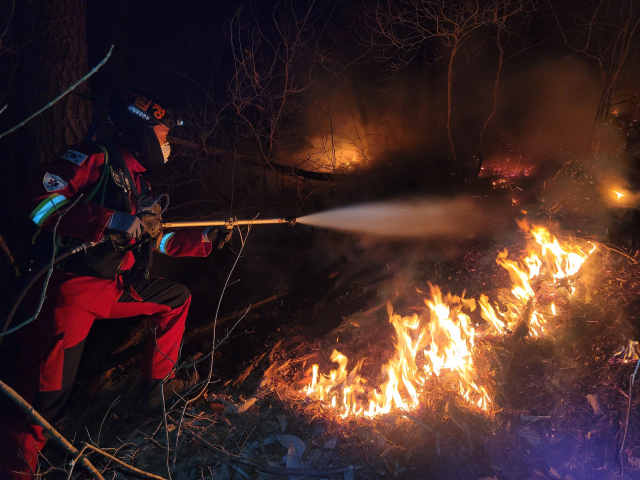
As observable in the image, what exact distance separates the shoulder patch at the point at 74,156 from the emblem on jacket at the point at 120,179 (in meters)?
0.26

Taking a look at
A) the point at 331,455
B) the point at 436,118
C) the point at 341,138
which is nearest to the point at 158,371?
the point at 331,455

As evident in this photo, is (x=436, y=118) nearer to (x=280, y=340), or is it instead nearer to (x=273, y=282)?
(x=273, y=282)

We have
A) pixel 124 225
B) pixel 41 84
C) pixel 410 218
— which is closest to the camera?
pixel 124 225

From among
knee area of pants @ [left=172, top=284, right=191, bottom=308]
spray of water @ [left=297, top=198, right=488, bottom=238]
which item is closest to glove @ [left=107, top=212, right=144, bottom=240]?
knee area of pants @ [left=172, top=284, right=191, bottom=308]

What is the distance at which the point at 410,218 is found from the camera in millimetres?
6227

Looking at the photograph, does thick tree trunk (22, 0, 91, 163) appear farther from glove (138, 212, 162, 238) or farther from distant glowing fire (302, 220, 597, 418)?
distant glowing fire (302, 220, 597, 418)

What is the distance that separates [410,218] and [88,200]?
4714 mm

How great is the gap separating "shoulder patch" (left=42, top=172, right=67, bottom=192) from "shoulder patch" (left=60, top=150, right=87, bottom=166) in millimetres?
212

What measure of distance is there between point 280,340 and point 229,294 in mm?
1659

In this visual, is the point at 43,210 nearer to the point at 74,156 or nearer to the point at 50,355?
the point at 74,156

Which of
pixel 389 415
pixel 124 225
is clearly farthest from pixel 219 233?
pixel 389 415

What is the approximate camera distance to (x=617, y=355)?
3445 millimetres

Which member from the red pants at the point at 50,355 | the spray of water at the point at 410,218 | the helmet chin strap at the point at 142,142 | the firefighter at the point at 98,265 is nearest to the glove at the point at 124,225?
the firefighter at the point at 98,265

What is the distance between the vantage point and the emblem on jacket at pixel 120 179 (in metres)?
3.35
